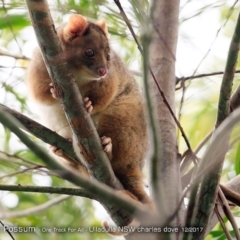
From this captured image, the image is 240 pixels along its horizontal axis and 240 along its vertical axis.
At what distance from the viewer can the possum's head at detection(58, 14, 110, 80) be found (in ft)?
11.1

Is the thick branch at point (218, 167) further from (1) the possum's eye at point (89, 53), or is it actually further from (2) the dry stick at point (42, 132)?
(1) the possum's eye at point (89, 53)

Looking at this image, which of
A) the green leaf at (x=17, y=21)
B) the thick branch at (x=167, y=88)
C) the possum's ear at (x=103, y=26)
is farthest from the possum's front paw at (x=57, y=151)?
the possum's ear at (x=103, y=26)

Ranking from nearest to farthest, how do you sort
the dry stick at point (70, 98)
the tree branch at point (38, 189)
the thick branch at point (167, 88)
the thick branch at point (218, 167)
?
1. the tree branch at point (38, 189)
2. the thick branch at point (218, 167)
3. the dry stick at point (70, 98)
4. the thick branch at point (167, 88)

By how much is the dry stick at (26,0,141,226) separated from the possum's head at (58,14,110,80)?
1029 mm

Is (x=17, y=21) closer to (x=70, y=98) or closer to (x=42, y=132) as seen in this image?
(x=42, y=132)

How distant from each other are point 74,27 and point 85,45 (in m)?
0.15

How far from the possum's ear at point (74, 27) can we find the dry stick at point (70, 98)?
1.27 m

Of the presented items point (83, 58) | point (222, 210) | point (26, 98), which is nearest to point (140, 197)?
point (222, 210)

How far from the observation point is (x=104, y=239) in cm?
364

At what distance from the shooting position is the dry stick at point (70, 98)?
6.70ft

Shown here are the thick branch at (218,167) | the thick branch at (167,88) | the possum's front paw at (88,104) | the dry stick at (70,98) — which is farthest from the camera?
the possum's front paw at (88,104)

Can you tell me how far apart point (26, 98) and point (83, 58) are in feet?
2.05

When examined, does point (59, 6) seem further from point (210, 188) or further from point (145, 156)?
point (145, 156)

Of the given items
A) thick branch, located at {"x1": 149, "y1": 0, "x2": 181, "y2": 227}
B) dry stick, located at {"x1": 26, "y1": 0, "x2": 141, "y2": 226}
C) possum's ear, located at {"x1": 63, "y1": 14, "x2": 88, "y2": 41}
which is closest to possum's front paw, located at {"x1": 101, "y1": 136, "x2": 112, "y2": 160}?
thick branch, located at {"x1": 149, "y1": 0, "x2": 181, "y2": 227}
